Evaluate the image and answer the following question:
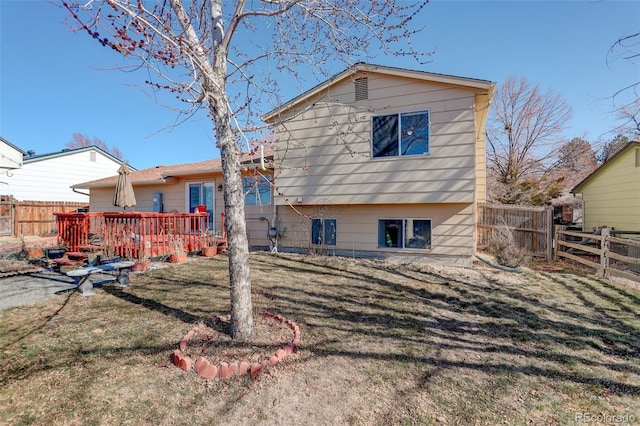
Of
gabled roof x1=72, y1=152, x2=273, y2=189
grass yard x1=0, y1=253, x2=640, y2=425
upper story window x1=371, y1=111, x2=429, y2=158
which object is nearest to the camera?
grass yard x1=0, y1=253, x2=640, y2=425

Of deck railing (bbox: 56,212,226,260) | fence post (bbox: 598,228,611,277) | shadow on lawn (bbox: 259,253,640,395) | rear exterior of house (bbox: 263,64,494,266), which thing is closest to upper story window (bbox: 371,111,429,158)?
rear exterior of house (bbox: 263,64,494,266)

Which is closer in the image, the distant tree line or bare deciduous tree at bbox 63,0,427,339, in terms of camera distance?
bare deciduous tree at bbox 63,0,427,339

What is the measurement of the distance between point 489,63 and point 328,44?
779cm

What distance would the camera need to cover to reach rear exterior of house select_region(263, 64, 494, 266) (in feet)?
24.2

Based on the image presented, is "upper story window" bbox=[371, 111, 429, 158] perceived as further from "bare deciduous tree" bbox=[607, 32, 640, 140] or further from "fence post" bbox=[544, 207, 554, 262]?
"fence post" bbox=[544, 207, 554, 262]

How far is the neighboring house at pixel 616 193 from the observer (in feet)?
32.2

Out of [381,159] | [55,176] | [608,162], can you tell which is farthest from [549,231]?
[55,176]

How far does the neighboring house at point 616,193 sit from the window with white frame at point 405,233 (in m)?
7.60

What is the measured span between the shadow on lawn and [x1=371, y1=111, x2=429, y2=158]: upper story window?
3.43 meters

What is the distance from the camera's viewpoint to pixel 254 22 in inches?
180

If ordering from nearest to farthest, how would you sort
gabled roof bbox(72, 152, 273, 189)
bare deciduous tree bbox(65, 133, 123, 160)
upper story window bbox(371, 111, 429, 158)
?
upper story window bbox(371, 111, 429, 158) < gabled roof bbox(72, 152, 273, 189) < bare deciduous tree bbox(65, 133, 123, 160)

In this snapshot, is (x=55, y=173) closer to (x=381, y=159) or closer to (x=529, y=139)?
(x=381, y=159)

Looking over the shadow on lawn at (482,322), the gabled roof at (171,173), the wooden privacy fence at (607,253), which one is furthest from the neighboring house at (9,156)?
the wooden privacy fence at (607,253)

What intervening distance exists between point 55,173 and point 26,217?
4.78 meters
